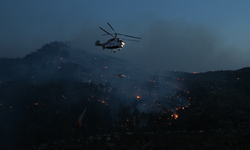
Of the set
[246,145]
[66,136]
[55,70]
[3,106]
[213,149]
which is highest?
[55,70]

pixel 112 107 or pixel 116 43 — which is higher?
pixel 116 43

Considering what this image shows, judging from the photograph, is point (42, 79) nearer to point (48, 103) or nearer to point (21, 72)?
point (21, 72)

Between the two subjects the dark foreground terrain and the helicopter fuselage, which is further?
the dark foreground terrain

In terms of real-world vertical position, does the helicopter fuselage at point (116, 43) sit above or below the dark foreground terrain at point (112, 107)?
above

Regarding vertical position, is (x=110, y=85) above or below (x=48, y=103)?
above

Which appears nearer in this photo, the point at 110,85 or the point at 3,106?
the point at 3,106

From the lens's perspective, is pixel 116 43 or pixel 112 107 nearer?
pixel 116 43

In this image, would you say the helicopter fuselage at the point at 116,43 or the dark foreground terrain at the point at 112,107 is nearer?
the helicopter fuselage at the point at 116,43

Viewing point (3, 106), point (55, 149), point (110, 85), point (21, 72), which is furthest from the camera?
point (21, 72)

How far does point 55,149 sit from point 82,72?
601 feet

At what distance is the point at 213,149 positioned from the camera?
13469 millimetres

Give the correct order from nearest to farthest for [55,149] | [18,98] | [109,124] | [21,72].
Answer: [55,149], [109,124], [18,98], [21,72]

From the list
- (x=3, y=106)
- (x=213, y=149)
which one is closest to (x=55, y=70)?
(x=3, y=106)

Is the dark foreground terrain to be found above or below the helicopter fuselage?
below
